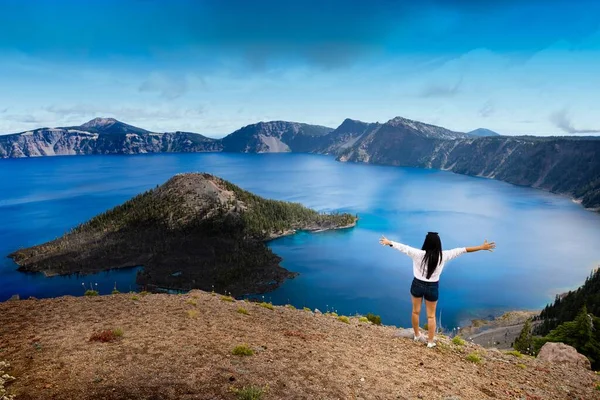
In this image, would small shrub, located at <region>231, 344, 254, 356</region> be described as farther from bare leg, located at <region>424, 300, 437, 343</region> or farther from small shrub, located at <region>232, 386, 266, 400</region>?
bare leg, located at <region>424, 300, 437, 343</region>

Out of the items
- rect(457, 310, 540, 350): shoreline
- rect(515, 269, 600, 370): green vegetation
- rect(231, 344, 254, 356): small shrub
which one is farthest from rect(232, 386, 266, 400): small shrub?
rect(457, 310, 540, 350): shoreline

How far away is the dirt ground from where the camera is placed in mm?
13047

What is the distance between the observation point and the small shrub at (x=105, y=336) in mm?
17131

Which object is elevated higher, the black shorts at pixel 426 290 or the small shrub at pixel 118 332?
the black shorts at pixel 426 290

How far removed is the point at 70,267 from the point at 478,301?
18043 cm

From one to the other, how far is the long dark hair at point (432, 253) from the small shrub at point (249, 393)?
864cm

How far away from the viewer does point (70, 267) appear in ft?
556

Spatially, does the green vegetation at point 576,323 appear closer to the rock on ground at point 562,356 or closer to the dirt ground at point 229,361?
the rock on ground at point 562,356

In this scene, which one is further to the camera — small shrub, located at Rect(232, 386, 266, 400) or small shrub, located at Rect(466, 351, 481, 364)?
small shrub, located at Rect(466, 351, 481, 364)

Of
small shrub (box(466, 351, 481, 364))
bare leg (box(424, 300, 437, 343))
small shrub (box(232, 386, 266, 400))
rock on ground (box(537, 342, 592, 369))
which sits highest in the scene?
bare leg (box(424, 300, 437, 343))

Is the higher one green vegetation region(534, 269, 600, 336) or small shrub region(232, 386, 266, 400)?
small shrub region(232, 386, 266, 400)

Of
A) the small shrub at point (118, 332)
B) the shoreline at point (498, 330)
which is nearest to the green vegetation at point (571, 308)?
the shoreline at point (498, 330)

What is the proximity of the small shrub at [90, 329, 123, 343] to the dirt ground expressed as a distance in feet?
1.14

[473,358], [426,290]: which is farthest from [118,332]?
[473,358]
